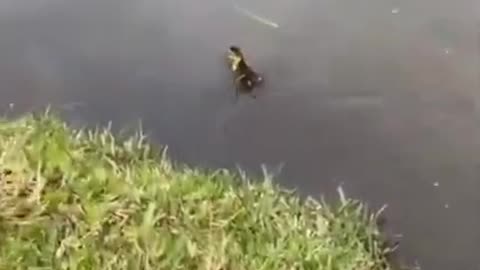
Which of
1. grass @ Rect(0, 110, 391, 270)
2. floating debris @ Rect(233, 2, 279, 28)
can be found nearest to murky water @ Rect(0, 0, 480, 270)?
floating debris @ Rect(233, 2, 279, 28)

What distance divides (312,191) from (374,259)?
0.27 metres

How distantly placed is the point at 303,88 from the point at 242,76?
168mm

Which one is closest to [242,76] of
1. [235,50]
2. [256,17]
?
[235,50]

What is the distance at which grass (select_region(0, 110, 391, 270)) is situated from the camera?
260 centimetres

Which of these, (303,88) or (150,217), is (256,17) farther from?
(150,217)

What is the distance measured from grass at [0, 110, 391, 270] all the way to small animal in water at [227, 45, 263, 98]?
306 mm

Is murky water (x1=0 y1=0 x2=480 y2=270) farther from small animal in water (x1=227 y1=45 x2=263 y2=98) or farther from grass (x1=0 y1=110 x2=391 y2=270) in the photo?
grass (x1=0 y1=110 x2=391 y2=270)

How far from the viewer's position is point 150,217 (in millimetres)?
2674

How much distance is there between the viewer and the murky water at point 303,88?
287cm

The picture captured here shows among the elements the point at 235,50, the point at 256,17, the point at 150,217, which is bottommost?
the point at 150,217

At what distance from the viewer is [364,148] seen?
2.96 m

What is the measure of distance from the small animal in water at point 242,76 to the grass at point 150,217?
0.31 metres

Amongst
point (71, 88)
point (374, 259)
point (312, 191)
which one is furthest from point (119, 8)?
point (374, 259)

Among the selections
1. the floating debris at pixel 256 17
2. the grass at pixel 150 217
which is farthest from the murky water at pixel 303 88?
the grass at pixel 150 217
